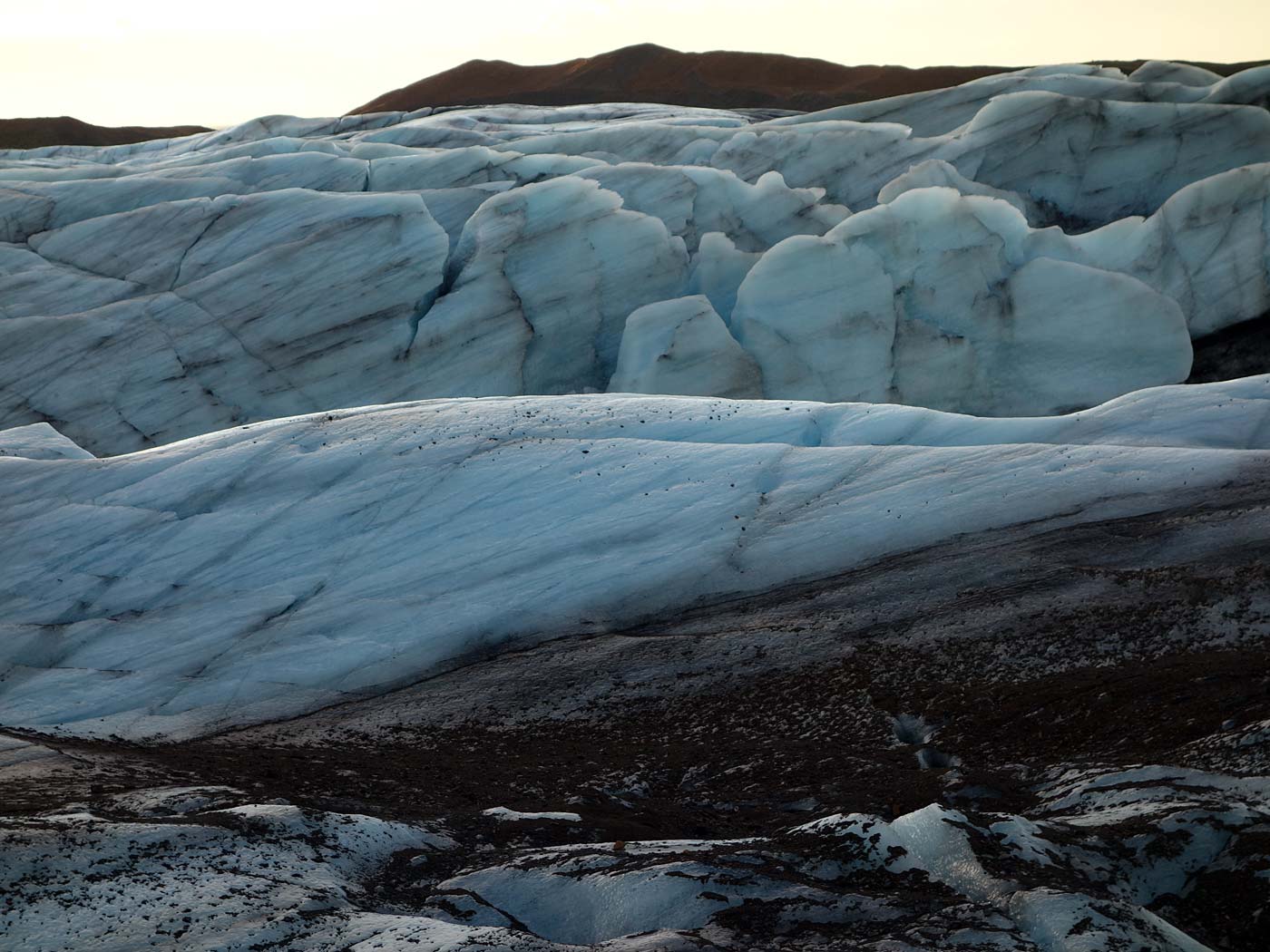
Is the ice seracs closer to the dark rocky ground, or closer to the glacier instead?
the glacier

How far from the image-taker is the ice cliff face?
102 feet

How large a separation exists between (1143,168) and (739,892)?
3886 cm

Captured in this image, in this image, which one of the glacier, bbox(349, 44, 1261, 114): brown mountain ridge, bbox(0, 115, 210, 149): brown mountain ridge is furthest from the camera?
bbox(349, 44, 1261, 114): brown mountain ridge

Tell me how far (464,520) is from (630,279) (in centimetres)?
1763

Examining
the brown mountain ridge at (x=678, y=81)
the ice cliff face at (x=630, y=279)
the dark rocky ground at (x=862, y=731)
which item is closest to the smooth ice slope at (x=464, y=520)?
the dark rocky ground at (x=862, y=731)

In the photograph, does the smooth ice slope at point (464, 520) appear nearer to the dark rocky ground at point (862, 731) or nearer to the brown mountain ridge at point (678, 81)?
the dark rocky ground at point (862, 731)

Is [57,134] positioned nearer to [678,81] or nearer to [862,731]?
[678,81]

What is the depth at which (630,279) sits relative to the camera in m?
33.8

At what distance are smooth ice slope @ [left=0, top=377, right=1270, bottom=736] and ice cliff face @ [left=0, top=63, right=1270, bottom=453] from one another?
11.6m

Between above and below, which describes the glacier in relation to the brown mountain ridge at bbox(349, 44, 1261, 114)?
below

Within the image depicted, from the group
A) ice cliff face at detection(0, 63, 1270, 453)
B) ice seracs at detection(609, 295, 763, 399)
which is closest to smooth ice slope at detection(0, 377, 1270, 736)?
ice seracs at detection(609, 295, 763, 399)

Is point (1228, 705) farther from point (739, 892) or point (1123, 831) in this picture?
point (739, 892)

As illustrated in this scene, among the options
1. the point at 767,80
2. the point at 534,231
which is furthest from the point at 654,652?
the point at 767,80

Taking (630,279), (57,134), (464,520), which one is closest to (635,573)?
(464,520)
